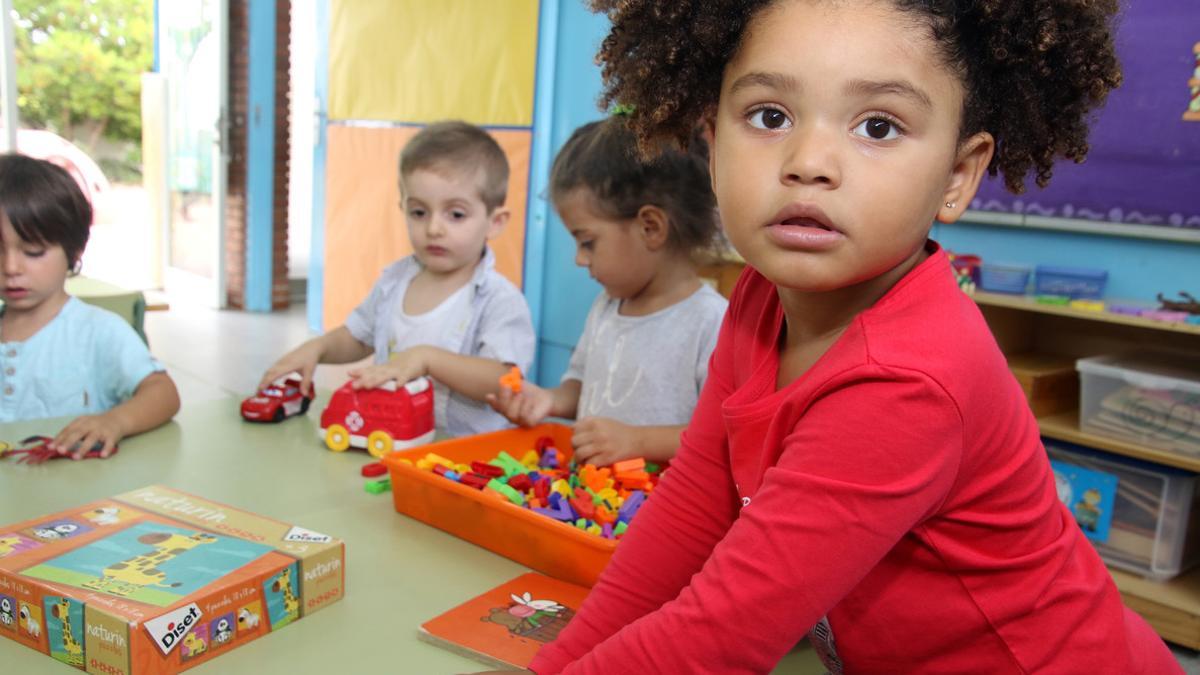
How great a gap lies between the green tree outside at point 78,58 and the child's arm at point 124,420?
35.0 ft

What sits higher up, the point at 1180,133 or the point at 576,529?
the point at 1180,133

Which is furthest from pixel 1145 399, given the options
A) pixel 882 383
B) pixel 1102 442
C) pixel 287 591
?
→ pixel 287 591

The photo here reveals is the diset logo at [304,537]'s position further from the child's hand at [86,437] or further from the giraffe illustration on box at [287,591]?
the child's hand at [86,437]

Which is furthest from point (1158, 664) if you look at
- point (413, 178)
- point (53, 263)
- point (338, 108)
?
point (338, 108)

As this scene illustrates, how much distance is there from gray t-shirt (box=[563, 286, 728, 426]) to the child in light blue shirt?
2.48 ft

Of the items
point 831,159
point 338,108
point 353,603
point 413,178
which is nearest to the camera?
point 831,159

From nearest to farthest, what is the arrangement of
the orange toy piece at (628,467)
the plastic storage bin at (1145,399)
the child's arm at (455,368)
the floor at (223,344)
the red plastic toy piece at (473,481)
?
1. the red plastic toy piece at (473,481)
2. the orange toy piece at (628,467)
3. the child's arm at (455,368)
4. the plastic storage bin at (1145,399)
5. the floor at (223,344)

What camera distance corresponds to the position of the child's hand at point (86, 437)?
50.7 inches

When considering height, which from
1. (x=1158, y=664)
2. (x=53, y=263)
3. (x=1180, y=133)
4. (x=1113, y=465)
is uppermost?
(x=1180, y=133)

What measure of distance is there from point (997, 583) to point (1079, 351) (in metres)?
2.34

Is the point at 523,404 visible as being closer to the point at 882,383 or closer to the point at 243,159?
the point at 882,383

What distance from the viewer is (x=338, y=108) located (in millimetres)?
5016

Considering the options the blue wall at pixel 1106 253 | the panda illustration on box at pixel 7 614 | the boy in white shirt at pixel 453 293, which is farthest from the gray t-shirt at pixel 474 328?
the blue wall at pixel 1106 253

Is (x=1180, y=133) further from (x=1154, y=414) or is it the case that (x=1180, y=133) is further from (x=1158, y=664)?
(x=1158, y=664)
